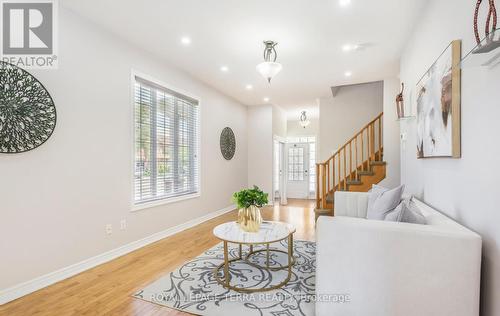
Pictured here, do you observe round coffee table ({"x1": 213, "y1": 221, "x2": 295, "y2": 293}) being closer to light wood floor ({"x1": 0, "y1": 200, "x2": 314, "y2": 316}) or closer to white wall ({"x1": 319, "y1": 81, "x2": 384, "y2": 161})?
light wood floor ({"x1": 0, "y1": 200, "x2": 314, "y2": 316})

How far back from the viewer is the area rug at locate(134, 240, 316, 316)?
2037 mm

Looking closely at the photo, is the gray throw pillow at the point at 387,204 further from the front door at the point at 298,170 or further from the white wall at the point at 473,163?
the front door at the point at 298,170

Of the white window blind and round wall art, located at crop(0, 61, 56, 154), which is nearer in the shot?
round wall art, located at crop(0, 61, 56, 154)

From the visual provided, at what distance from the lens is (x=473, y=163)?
1573 mm

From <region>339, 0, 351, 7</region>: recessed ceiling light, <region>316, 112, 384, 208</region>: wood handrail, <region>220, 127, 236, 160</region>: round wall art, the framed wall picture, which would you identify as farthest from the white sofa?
<region>220, 127, 236, 160</region>: round wall art

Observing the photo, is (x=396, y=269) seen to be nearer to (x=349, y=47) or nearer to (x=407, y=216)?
(x=407, y=216)

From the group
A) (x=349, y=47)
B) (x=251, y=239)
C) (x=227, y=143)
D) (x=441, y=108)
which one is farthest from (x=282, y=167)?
(x=441, y=108)

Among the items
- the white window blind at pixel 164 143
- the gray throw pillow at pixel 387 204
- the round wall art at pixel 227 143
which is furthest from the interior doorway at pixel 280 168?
the gray throw pillow at pixel 387 204

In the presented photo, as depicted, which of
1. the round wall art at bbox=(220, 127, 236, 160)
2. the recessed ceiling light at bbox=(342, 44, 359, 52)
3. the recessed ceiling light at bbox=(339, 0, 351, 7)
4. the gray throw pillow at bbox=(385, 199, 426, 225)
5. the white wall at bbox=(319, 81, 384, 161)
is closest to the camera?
the gray throw pillow at bbox=(385, 199, 426, 225)

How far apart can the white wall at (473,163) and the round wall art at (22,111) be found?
3276 millimetres

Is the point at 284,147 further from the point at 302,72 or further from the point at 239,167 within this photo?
the point at 302,72

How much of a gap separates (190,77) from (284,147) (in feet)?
13.5

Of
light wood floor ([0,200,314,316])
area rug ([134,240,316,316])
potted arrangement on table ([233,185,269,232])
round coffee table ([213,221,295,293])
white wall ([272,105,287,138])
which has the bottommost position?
light wood floor ([0,200,314,316])

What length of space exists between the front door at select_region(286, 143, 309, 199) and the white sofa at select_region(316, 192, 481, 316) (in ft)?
22.8
